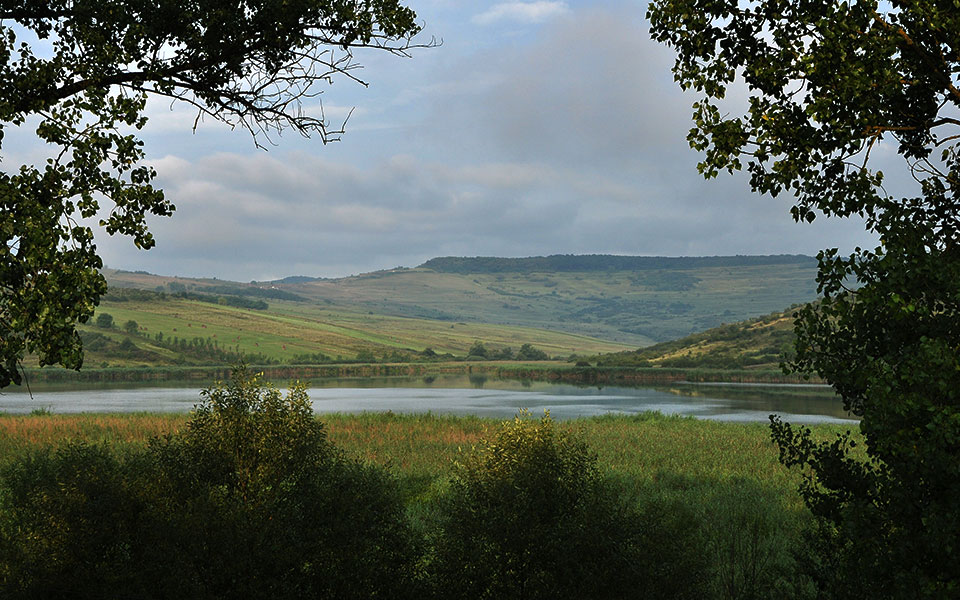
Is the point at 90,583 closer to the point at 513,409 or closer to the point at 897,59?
the point at 897,59

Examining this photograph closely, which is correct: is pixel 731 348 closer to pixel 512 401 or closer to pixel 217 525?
pixel 512 401

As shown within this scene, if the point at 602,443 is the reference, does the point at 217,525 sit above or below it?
above

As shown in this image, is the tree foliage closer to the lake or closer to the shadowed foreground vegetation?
the shadowed foreground vegetation

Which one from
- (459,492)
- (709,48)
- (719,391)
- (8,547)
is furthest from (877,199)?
(719,391)

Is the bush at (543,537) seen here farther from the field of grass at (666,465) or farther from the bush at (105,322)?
the bush at (105,322)

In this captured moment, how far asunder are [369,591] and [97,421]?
37534 mm

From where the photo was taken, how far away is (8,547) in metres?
11.2

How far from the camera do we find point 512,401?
80.3 metres

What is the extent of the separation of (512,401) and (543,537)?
229 feet

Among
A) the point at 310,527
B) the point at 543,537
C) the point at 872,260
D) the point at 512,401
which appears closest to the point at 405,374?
the point at 512,401

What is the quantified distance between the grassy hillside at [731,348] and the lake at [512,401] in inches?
1184

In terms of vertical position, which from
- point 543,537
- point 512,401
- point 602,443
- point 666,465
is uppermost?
point 543,537

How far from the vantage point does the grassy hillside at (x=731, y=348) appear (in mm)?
138250

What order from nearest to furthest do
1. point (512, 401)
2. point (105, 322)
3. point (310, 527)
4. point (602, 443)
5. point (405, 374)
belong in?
point (310, 527) → point (602, 443) → point (512, 401) → point (405, 374) → point (105, 322)
